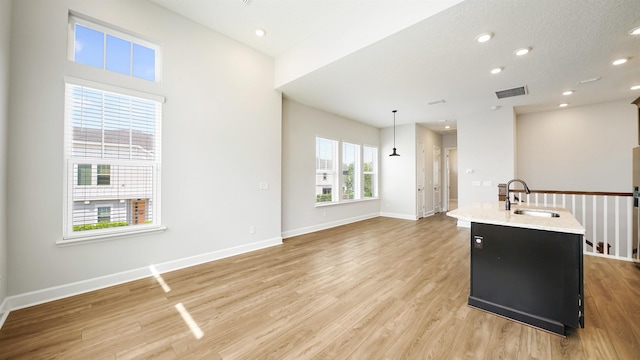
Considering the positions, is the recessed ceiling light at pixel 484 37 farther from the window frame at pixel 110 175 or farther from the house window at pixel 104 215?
the house window at pixel 104 215

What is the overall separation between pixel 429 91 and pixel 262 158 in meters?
3.41

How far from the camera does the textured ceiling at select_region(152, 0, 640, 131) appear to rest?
246 cm

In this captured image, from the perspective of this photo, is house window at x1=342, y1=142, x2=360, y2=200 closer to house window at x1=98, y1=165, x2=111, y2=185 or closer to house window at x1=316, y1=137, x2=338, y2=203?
house window at x1=316, y1=137, x2=338, y2=203

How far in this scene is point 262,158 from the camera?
4.19 metres

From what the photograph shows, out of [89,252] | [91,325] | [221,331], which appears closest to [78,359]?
[91,325]

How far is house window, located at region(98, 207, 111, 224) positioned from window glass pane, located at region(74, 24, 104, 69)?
1642 mm

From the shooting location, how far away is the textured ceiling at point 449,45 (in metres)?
2.46

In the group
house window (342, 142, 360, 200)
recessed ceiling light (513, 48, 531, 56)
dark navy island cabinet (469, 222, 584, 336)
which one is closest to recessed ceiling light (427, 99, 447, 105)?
recessed ceiling light (513, 48, 531, 56)

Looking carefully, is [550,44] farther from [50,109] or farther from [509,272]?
[50,109]

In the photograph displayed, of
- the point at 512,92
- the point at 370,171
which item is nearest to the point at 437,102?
the point at 512,92

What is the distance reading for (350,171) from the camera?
6824 mm

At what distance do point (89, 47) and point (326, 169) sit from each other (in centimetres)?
457

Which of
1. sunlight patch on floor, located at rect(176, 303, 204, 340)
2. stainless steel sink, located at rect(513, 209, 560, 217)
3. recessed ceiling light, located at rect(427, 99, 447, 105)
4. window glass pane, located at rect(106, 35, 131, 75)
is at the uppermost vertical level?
recessed ceiling light, located at rect(427, 99, 447, 105)

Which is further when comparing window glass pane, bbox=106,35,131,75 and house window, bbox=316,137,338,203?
house window, bbox=316,137,338,203
